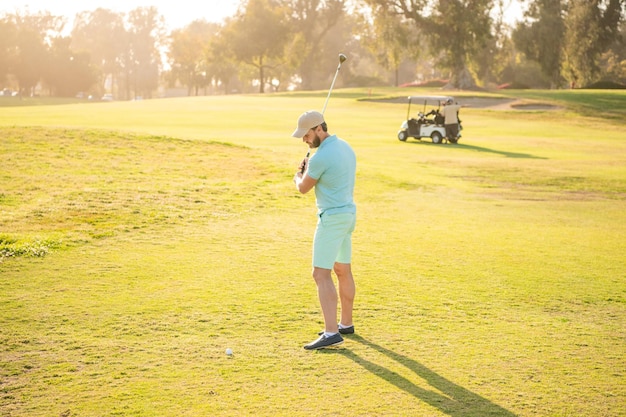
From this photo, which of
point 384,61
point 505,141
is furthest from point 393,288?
point 384,61

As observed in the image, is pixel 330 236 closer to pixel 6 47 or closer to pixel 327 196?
pixel 327 196

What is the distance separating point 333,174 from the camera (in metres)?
7.76

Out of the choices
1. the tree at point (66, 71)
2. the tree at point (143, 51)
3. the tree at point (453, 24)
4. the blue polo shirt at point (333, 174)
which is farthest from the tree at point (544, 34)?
the tree at point (143, 51)

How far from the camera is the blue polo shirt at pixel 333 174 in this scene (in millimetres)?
7695

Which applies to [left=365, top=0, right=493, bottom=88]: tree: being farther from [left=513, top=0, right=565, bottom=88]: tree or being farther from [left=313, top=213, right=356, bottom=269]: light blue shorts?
[left=313, top=213, right=356, bottom=269]: light blue shorts

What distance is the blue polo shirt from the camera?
770 centimetres

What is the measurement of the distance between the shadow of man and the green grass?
0.9 inches

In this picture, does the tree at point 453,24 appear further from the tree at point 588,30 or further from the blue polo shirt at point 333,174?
the blue polo shirt at point 333,174

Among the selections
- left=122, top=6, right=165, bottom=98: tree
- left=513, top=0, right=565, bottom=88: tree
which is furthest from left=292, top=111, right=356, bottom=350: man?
left=122, top=6, right=165, bottom=98: tree

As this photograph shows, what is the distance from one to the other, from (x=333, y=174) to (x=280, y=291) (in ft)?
9.41

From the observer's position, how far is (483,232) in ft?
50.0

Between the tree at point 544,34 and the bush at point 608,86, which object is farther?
the tree at point 544,34

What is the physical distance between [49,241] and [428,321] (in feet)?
23.1

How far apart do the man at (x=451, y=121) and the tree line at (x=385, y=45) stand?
1318 inches
